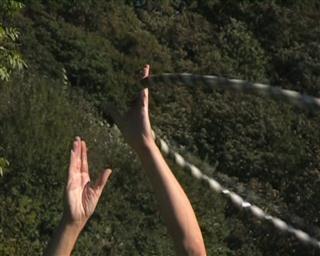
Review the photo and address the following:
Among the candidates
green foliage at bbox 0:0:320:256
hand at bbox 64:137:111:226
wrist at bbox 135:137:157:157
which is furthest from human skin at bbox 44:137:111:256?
green foliage at bbox 0:0:320:256

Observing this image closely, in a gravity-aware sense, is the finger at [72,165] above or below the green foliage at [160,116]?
above

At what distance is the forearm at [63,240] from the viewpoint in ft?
11.1

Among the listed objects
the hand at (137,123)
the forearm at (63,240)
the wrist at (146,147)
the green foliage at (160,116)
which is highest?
the hand at (137,123)

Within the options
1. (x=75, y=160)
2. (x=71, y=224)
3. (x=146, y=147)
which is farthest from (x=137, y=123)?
(x=71, y=224)

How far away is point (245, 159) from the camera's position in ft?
48.7

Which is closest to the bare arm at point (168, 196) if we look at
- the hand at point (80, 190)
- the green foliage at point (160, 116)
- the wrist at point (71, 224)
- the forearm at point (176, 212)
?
the forearm at point (176, 212)

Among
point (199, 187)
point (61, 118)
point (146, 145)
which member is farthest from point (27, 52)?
point (146, 145)

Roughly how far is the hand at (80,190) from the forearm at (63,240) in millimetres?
23

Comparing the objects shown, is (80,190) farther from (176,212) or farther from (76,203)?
(176,212)

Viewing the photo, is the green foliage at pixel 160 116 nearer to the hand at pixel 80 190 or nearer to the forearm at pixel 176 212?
the hand at pixel 80 190

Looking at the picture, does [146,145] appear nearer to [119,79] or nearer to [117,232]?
[117,232]

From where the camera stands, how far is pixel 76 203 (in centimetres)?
358

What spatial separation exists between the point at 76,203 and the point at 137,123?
1.34ft

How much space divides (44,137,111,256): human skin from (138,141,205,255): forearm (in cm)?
18
